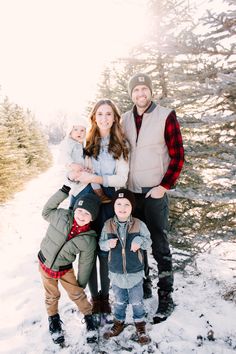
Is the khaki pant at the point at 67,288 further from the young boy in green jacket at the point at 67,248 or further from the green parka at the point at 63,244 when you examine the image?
the green parka at the point at 63,244

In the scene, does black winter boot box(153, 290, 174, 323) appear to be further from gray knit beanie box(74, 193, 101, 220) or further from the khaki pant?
gray knit beanie box(74, 193, 101, 220)

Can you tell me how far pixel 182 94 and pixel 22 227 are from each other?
7393 mm

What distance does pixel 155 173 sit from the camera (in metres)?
3.84

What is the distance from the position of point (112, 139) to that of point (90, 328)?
2.60 meters

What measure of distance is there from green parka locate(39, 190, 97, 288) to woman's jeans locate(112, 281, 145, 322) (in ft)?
1.74

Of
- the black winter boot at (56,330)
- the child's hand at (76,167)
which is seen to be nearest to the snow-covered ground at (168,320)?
the black winter boot at (56,330)

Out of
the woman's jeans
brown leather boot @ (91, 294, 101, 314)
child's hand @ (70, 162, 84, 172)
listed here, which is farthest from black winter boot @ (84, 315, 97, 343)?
child's hand @ (70, 162, 84, 172)

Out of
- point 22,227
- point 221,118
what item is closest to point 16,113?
point 22,227

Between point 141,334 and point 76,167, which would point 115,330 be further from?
point 76,167

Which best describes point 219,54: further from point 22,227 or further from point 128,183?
point 22,227

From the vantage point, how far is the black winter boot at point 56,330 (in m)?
3.83

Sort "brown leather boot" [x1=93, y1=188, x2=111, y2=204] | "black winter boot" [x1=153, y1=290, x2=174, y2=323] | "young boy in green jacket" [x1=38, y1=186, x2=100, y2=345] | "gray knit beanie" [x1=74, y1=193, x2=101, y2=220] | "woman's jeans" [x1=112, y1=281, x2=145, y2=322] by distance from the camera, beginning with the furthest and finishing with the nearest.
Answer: "black winter boot" [x1=153, y1=290, x2=174, y2=323]
"brown leather boot" [x1=93, y1=188, x2=111, y2=204]
"woman's jeans" [x1=112, y1=281, x2=145, y2=322]
"young boy in green jacket" [x1=38, y1=186, x2=100, y2=345]
"gray knit beanie" [x1=74, y1=193, x2=101, y2=220]

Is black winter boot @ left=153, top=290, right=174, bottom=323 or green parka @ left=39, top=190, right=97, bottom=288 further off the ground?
green parka @ left=39, top=190, right=97, bottom=288

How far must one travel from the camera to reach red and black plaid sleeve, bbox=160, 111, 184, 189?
3.68 meters
